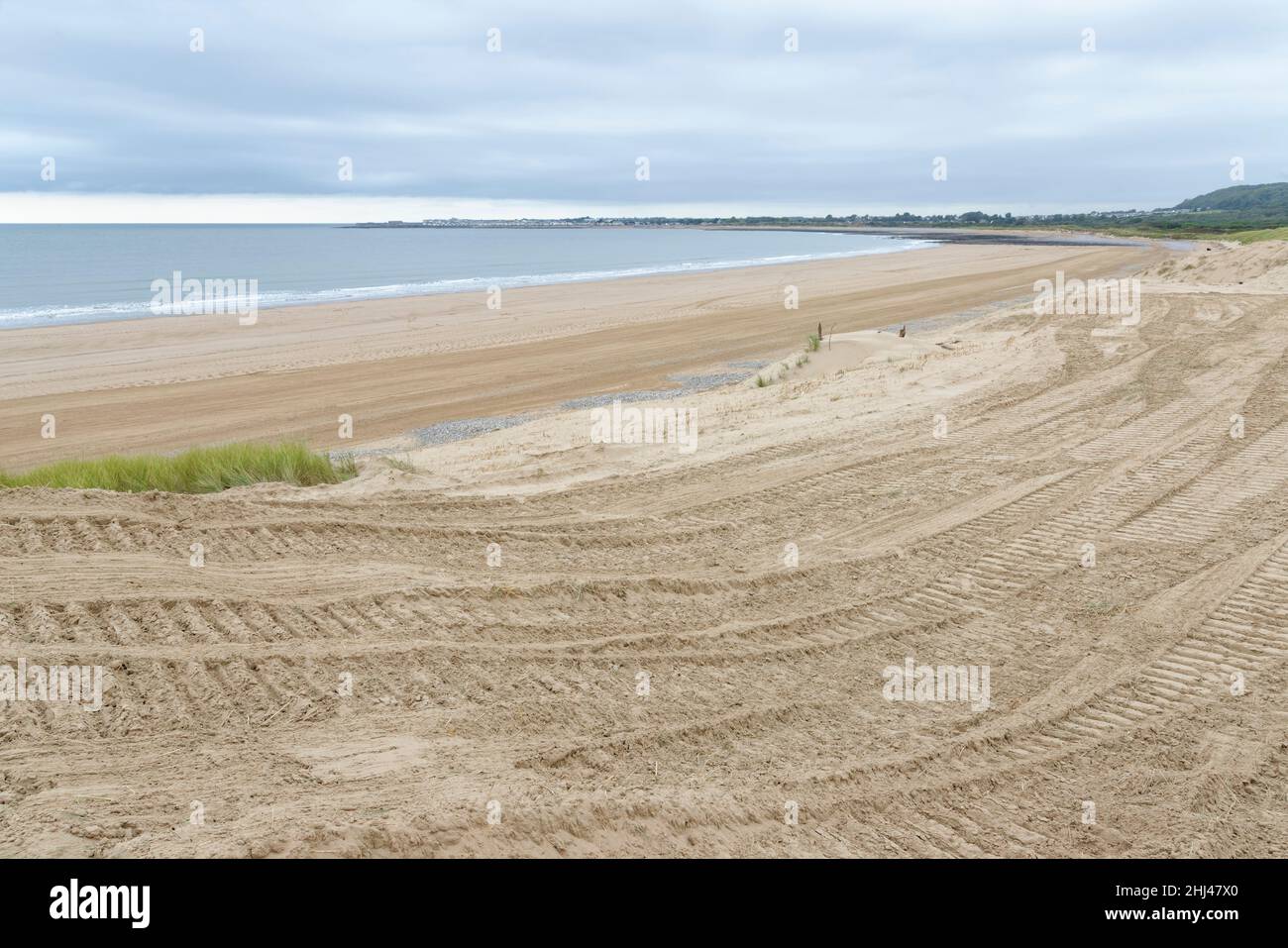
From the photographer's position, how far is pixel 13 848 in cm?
372

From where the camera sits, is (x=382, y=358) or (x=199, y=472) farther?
(x=382, y=358)

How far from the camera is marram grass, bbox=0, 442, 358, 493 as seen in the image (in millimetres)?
9953

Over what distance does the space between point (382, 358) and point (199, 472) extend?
1494 cm

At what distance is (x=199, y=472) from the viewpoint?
10.7 metres

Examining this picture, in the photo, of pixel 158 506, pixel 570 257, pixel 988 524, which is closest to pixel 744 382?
pixel 988 524

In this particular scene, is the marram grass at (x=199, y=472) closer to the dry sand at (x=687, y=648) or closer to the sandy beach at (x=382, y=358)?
the dry sand at (x=687, y=648)

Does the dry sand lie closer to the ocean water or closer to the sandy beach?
the sandy beach

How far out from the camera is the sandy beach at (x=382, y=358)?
17.4 metres

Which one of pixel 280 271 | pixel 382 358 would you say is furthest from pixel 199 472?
pixel 280 271

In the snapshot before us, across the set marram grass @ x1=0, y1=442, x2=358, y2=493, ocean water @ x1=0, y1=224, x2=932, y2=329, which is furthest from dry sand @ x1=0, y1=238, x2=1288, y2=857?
ocean water @ x1=0, y1=224, x2=932, y2=329

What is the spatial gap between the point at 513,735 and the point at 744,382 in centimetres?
1519

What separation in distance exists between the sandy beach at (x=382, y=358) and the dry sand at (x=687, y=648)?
644 cm

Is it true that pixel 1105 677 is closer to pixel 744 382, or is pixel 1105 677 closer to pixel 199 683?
pixel 199 683

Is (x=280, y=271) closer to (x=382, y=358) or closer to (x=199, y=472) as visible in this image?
(x=382, y=358)
